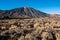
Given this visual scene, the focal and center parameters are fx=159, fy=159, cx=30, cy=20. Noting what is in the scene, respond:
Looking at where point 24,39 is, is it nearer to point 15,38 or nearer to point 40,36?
point 15,38

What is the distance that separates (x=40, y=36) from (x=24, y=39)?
2785 millimetres

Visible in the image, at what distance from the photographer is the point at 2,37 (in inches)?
856

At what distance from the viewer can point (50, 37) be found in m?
23.0

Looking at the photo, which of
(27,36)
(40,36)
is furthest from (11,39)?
(40,36)

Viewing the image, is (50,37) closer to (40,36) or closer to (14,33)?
(40,36)

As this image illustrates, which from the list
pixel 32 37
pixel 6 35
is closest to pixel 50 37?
pixel 32 37

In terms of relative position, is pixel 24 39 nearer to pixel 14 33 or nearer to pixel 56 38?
pixel 14 33

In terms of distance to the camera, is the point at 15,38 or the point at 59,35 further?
the point at 59,35

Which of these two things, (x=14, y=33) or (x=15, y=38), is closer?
(x=15, y=38)

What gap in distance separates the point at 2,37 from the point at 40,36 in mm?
5431

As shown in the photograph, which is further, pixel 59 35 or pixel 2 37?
pixel 59 35

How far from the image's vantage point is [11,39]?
21.7 meters

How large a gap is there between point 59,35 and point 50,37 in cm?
151

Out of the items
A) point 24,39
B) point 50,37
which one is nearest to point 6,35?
point 24,39
